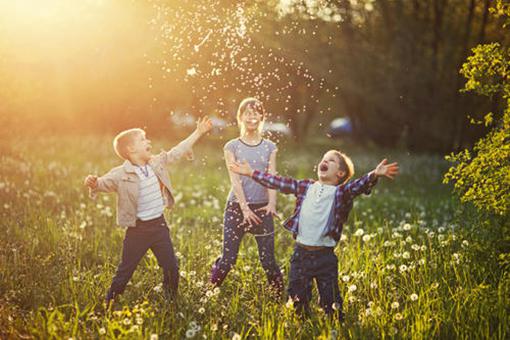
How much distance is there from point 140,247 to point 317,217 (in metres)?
1.57

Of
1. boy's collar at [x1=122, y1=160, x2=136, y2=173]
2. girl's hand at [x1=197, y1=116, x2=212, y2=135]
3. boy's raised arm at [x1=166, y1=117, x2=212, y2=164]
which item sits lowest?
boy's collar at [x1=122, y1=160, x2=136, y2=173]

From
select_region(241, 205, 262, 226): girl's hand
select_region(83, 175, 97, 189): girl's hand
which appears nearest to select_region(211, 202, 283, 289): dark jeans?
select_region(241, 205, 262, 226): girl's hand

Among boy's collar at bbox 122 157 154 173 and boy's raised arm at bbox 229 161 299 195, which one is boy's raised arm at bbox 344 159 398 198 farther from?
boy's collar at bbox 122 157 154 173

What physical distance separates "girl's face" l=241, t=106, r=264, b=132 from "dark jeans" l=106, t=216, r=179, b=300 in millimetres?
1185

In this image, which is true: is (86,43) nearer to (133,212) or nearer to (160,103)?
(160,103)

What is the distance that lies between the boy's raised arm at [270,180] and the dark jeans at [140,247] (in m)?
0.89

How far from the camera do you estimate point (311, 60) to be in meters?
17.9

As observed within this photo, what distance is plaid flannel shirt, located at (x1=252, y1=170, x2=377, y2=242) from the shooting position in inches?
163

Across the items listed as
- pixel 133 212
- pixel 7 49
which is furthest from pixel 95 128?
pixel 133 212

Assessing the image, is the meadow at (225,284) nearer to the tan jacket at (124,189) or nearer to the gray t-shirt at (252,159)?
the tan jacket at (124,189)

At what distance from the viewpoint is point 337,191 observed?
4316 mm

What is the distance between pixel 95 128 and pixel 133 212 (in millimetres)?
20089

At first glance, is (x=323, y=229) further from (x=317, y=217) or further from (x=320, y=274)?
(x=320, y=274)

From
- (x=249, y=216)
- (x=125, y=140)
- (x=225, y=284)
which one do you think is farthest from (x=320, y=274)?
(x=125, y=140)
